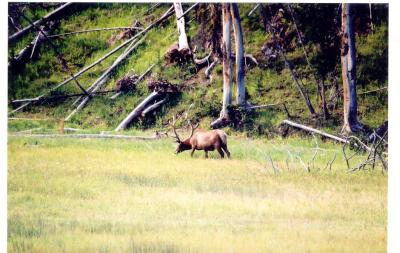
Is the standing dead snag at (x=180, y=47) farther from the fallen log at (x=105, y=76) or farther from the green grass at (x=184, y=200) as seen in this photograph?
the green grass at (x=184, y=200)

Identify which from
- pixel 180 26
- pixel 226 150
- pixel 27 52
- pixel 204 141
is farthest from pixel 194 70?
pixel 27 52

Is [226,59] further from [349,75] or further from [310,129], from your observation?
[349,75]

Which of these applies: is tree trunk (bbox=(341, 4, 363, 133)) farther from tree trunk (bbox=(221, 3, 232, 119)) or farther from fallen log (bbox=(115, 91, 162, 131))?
fallen log (bbox=(115, 91, 162, 131))

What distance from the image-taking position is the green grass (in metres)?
5.23

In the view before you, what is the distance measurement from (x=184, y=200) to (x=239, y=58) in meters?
1.28

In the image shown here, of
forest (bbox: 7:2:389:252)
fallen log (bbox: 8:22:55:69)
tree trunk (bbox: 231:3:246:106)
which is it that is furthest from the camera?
tree trunk (bbox: 231:3:246:106)

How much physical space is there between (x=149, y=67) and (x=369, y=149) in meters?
1.94

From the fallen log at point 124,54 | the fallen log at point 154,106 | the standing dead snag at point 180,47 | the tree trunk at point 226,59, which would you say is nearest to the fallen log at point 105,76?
the fallen log at point 124,54

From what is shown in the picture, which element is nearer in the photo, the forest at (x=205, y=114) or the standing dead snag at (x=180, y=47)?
the forest at (x=205, y=114)

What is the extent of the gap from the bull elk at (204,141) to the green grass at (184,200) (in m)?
0.06

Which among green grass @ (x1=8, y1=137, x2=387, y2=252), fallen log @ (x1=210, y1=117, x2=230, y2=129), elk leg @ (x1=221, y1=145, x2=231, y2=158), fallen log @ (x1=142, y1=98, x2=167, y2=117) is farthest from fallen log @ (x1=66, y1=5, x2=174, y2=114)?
elk leg @ (x1=221, y1=145, x2=231, y2=158)

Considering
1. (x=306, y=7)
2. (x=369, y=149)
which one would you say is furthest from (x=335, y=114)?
(x=306, y=7)

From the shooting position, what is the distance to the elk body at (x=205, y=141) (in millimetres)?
5547

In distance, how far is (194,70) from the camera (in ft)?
18.7
